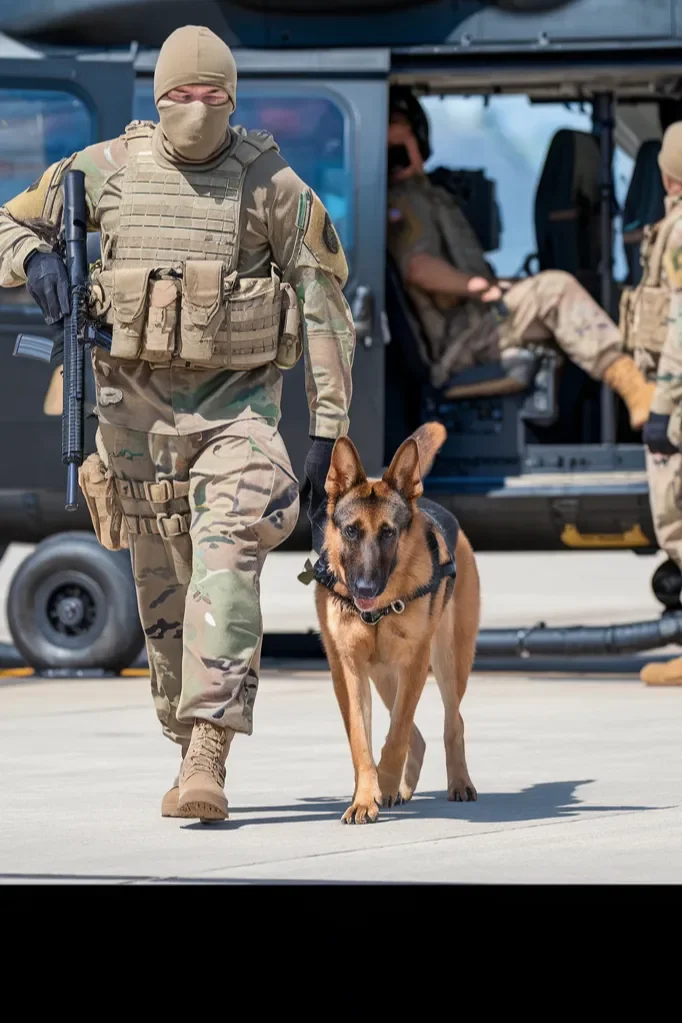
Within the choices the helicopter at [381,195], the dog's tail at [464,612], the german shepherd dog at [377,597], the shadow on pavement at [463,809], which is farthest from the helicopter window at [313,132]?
the shadow on pavement at [463,809]

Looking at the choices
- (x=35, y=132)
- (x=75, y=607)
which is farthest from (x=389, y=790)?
(x=35, y=132)

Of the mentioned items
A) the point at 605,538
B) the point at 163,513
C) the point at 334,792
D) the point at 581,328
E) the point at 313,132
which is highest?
the point at 313,132

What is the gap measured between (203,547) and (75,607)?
14.6 feet

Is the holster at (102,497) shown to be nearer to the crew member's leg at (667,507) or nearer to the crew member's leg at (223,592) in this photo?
the crew member's leg at (223,592)

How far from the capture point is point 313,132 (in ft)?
30.0

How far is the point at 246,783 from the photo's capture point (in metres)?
6.30

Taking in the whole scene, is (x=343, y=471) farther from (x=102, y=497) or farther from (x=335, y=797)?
Result: (x=335, y=797)

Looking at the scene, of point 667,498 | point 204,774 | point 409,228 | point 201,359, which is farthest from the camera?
point 409,228

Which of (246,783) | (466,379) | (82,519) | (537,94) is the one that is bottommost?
(246,783)

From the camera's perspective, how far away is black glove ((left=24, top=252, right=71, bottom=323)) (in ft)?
18.1

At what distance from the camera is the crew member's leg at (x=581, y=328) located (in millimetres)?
9281
